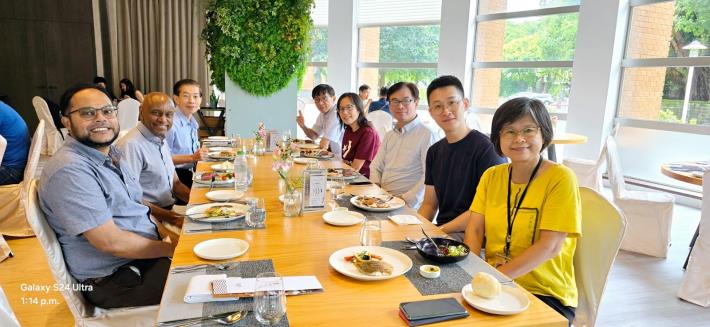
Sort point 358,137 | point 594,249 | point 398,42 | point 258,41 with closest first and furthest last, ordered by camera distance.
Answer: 1. point 594,249
2. point 358,137
3. point 258,41
4. point 398,42

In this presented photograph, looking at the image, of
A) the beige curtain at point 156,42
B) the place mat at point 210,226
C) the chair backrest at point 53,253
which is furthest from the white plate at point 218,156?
the beige curtain at point 156,42

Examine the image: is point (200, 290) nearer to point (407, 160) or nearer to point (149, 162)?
point (149, 162)

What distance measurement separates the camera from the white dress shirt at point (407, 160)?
2760 mm

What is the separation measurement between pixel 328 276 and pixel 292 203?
0.59 m

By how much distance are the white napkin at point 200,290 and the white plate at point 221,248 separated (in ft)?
0.51

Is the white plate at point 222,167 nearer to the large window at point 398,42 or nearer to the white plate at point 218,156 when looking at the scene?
the white plate at point 218,156

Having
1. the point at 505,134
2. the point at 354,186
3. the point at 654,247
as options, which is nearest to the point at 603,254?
the point at 505,134

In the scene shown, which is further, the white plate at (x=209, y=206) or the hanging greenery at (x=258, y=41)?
the hanging greenery at (x=258, y=41)

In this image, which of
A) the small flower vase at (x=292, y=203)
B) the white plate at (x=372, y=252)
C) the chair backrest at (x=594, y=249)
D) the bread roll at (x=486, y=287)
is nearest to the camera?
the bread roll at (x=486, y=287)

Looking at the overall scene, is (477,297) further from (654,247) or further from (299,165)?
(654,247)

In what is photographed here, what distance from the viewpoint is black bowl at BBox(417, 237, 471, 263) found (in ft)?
4.47

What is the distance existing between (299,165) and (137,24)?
652 centimetres

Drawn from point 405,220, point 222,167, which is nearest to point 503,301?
point 405,220

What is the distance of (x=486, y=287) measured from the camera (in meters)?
1.14
